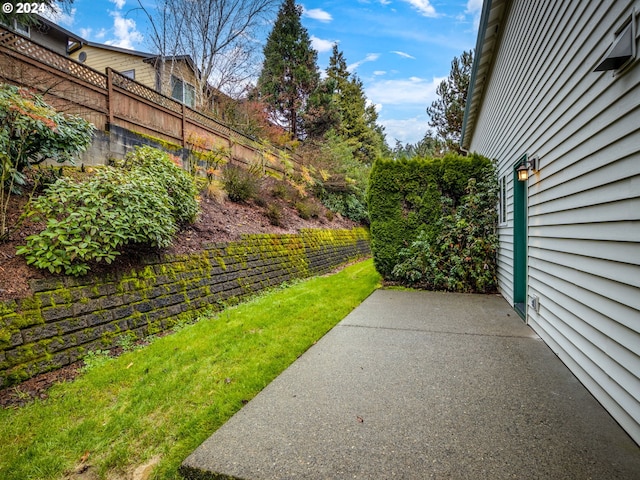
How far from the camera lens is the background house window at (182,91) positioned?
44.4ft

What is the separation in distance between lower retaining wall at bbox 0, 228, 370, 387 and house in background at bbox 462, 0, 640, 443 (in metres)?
4.23

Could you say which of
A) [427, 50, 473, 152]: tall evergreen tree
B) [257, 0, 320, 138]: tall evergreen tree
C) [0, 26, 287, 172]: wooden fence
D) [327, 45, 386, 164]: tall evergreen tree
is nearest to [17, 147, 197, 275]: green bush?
[0, 26, 287, 172]: wooden fence

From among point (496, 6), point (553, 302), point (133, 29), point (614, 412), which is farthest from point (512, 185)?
point (133, 29)

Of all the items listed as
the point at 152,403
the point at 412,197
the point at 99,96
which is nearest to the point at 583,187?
the point at 152,403

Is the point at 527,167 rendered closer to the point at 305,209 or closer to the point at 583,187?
the point at 583,187

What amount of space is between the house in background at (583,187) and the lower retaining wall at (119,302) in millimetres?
4234

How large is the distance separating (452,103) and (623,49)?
1652 centimetres

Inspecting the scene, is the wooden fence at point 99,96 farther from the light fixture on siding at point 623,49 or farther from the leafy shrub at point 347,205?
the light fixture on siding at point 623,49

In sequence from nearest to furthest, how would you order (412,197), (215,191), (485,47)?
(485,47), (412,197), (215,191)

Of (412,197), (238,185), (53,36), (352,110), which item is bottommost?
(412,197)

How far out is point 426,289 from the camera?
20.7 feet

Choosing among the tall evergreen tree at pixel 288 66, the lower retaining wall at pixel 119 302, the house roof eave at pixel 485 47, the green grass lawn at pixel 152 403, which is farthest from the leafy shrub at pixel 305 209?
the tall evergreen tree at pixel 288 66

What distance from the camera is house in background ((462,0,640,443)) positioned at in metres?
1.80

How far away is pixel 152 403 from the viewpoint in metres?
2.29
